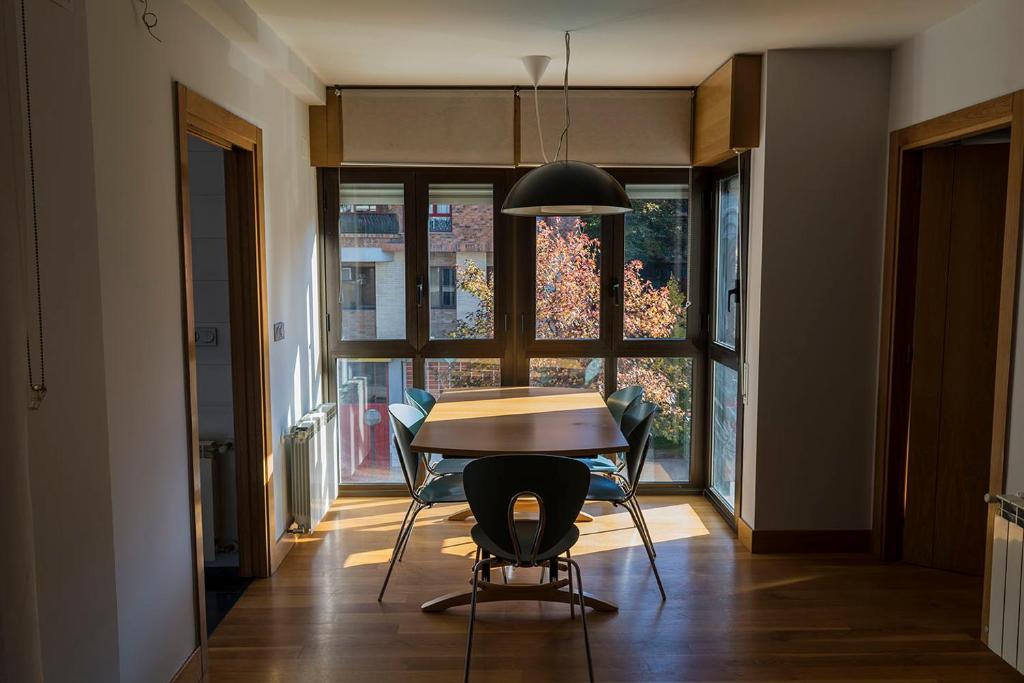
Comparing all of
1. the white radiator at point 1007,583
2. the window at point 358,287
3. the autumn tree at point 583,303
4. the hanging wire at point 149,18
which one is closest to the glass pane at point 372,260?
the window at point 358,287

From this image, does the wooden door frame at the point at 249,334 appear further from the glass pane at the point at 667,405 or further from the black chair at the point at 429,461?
the glass pane at the point at 667,405

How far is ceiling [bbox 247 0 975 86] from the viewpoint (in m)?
3.41

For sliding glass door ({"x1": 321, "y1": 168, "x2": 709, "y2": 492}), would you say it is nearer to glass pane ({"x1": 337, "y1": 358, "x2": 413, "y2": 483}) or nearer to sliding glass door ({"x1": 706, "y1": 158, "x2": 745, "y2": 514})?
glass pane ({"x1": 337, "y1": 358, "x2": 413, "y2": 483})

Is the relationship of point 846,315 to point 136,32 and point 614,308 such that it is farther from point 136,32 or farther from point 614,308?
point 136,32

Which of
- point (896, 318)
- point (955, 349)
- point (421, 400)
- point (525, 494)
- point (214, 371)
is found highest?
point (896, 318)

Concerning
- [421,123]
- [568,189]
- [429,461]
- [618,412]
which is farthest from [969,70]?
[429,461]

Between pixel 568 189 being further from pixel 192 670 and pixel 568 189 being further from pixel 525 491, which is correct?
pixel 192 670

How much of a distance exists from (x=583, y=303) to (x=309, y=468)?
212 centimetres

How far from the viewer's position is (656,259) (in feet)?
17.8

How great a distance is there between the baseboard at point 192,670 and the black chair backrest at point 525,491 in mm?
1230

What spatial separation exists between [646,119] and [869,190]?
5.04 feet

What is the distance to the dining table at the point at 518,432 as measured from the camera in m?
3.44

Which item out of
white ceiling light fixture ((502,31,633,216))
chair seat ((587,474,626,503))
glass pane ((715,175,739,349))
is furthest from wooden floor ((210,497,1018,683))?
white ceiling light fixture ((502,31,633,216))

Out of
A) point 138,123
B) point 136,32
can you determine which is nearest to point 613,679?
point 138,123
